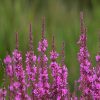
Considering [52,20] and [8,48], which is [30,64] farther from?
[52,20]

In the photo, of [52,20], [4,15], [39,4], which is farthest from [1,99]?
[39,4]

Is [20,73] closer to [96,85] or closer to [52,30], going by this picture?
[96,85]

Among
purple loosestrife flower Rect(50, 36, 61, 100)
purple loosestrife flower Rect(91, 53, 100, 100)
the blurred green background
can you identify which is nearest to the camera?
purple loosestrife flower Rect(91, 53, 100, 100)

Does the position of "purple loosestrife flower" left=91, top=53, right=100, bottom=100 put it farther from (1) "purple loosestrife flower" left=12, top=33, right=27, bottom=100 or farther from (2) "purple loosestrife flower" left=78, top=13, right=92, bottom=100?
(1) "purple loosestrife flower" left=12, top=33, right=27, bottom=100

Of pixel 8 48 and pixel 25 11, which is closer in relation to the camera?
pixel 8 48

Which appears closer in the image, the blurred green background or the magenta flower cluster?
the magenta flower cluster

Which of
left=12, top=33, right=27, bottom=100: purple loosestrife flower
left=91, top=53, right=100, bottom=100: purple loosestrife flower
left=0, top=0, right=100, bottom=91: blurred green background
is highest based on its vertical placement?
left=0, top=0, right=100, bottom=91: blurred green background

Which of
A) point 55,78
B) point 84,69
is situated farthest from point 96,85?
point 55,78

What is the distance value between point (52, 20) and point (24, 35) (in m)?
1.88

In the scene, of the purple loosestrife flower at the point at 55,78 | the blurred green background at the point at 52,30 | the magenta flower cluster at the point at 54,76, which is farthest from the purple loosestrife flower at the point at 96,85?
the blurred green background at the point at 52,30

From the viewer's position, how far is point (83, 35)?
349cm

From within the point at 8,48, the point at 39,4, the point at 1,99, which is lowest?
the point at 1,99

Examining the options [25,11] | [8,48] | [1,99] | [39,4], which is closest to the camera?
[1,99]

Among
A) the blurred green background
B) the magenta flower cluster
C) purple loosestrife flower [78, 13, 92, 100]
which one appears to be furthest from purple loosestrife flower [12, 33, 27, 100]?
the blurred green background
